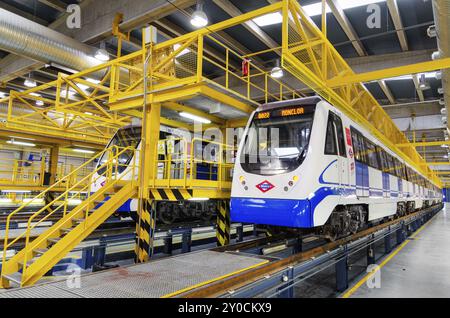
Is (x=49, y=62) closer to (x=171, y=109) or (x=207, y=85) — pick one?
(x=171, y=109)

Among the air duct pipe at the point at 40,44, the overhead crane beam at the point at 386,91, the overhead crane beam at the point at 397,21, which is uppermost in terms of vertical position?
the overhead crane beam at the point at 397,21

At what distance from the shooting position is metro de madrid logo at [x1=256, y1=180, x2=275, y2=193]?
17.9 ft

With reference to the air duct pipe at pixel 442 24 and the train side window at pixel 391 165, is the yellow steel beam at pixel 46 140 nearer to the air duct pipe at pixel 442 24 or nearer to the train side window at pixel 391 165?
the train side window at pixel 391 165

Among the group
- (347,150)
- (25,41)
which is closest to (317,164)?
(347,150)

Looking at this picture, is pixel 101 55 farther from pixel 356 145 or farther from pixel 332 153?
pixel 356 145

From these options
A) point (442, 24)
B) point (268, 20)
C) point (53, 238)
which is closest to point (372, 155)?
point (442, 24)

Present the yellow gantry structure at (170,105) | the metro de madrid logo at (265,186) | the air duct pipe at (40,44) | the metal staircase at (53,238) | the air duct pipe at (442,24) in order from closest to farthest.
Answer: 1. the metal staircase at (53,238)
2. the air duct pipe at (442,24)
3. the yellow gantry structure at (170,105)
4. the metro de madrid logo at (265,186)
5. the air duct pipe at (40,44)

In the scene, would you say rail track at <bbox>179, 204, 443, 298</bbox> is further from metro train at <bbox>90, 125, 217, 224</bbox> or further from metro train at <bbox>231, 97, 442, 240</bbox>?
metro train at <bbox>90, 125, 217, 224</bbox>

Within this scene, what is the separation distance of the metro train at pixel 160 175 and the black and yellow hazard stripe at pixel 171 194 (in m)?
1.10

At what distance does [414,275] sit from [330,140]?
3797mm

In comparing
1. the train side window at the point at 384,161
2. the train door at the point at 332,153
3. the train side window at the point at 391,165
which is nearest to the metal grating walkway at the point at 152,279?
the train door at the point at 332,153

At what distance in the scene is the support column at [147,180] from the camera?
254 inches

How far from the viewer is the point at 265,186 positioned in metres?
5.51

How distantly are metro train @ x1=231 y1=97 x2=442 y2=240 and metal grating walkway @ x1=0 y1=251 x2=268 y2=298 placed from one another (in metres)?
1.15
